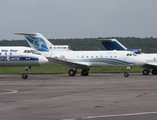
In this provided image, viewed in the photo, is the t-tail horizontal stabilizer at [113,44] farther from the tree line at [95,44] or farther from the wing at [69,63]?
the tree line at [95,44]

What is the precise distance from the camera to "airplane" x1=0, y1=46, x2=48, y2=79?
28984 millimetres

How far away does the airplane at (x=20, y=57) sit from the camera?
29.0 m

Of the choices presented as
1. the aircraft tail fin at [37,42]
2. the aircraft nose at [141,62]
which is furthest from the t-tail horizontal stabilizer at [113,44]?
the aircraft nose at [141,62]

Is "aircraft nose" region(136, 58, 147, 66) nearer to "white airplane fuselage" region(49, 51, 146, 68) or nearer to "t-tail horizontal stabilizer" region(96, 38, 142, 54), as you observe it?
"white airplane fuselage" region(49, 51, 146, 68)

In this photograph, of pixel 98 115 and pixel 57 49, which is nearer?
pixel 98 115

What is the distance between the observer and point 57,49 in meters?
40.7

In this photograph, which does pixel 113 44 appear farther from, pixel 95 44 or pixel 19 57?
pixel 95 44

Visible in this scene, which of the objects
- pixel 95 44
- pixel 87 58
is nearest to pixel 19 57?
pixel 87 58

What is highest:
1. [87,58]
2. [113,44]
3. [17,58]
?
[113,44]

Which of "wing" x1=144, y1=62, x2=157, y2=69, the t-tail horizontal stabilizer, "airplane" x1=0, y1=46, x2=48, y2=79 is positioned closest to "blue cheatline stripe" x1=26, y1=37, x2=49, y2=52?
"airplane" x1=0, y1=46, x2=48, y2=79

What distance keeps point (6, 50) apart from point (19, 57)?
1.76 m

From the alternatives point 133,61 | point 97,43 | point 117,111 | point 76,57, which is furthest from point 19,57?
point 97,43

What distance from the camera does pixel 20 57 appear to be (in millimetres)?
29375

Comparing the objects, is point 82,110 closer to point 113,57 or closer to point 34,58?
point 34,58
